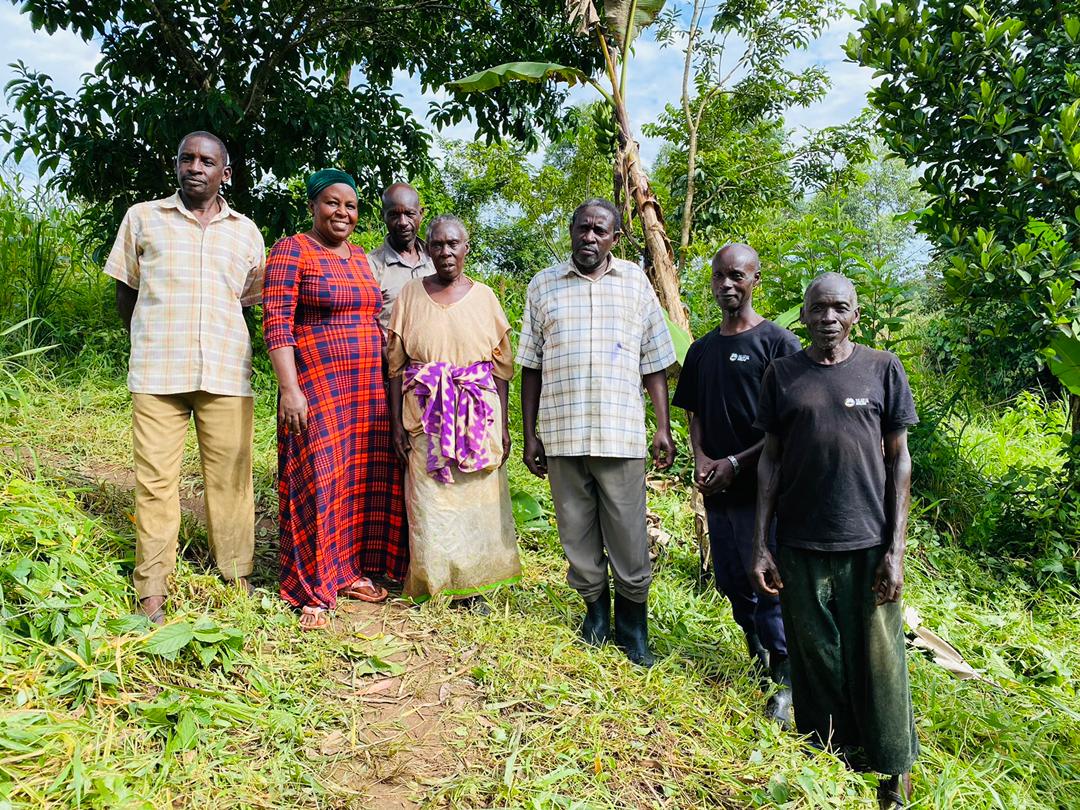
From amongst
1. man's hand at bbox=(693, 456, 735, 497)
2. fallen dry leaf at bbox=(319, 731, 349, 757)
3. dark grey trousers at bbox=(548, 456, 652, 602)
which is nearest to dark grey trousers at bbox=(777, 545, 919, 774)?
man's hand at bbox=(693, 456, 735, 497)

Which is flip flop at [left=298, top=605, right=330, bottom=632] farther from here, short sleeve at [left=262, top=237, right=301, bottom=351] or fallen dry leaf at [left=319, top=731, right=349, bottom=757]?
short sleeve at [left=262, top=237, right=301, bottom=351]

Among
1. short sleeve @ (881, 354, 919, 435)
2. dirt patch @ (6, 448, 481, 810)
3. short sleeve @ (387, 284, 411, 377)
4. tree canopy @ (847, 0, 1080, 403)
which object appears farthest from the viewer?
tree canopy @ (847, 0, 1080, 403)

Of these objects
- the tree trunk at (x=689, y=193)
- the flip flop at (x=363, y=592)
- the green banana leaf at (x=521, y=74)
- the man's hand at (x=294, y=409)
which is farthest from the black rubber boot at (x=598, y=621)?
the tree trunk at (x=689, y=193)

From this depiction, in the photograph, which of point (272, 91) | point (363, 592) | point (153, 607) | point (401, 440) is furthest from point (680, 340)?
point (272, 91)

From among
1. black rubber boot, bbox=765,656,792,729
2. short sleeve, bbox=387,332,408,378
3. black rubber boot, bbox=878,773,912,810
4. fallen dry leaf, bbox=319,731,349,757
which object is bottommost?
black rubber boot, bbox=878,773,912,810

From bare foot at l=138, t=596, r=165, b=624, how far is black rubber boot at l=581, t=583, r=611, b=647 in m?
1.68

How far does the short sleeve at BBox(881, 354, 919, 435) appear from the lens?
2396 mm

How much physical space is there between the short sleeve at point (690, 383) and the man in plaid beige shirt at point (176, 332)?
1.80 meters

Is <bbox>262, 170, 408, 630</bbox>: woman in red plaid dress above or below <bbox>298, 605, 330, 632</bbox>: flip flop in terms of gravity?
above

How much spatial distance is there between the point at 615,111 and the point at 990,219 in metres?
2.39

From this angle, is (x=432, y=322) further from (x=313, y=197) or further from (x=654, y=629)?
(x=654, y=629)

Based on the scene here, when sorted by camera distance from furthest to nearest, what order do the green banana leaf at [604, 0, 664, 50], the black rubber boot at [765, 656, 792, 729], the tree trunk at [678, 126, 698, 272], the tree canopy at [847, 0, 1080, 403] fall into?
the tree trunk at [678, 126, 698, 272] < the green banana leaf at [604, 0, 664, 50] < the tree canopy at [847, 0, 1080, 403] < the black rubber boot at [765, 656, 792, 729]

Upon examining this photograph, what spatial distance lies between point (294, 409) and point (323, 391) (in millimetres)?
202

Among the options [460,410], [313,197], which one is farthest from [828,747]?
[313,197]
